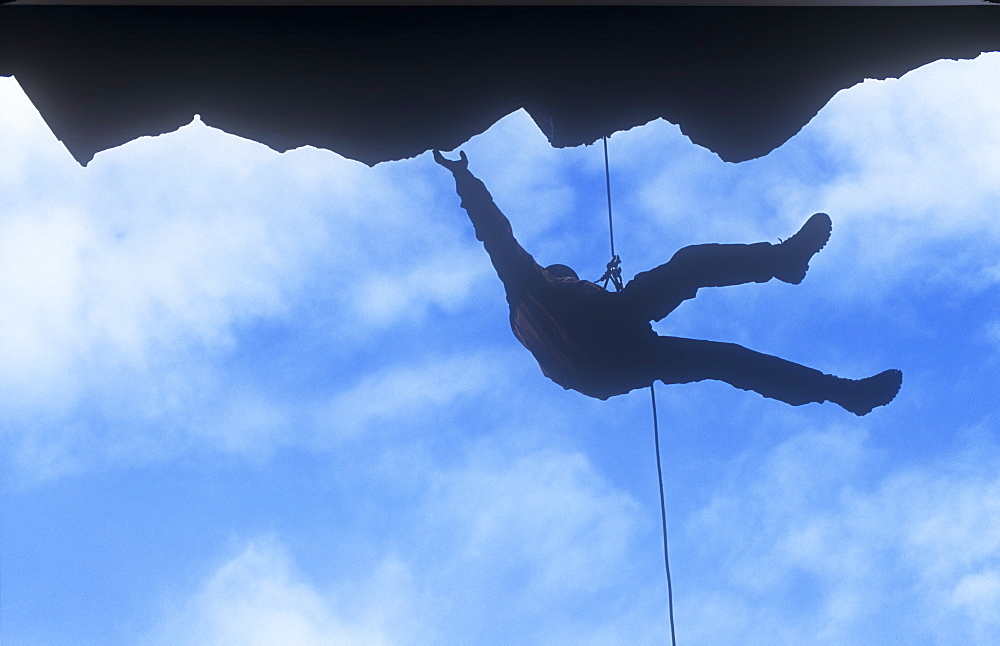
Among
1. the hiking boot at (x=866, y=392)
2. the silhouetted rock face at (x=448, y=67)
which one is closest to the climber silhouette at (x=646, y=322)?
the hiking boot at (x=866, y=392)

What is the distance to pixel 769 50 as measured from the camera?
2.39 m

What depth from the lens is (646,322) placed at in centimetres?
217

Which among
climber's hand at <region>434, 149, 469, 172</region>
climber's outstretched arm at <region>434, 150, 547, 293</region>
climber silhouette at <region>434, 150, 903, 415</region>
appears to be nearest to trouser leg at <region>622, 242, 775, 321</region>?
climber silhouette at <region>434, 150, 903, 415</region>

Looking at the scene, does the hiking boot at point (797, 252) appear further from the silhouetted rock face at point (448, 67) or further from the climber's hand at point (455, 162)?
the climber's hand at point (455, 162)

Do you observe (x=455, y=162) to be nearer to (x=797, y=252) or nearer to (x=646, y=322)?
(x=646, y=322)

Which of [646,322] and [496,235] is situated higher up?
[496,235]

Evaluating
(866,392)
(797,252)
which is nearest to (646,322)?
(797,252)

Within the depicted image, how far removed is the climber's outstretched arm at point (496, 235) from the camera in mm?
2172

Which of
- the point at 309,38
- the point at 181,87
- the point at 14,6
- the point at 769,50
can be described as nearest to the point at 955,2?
the point at 769,50

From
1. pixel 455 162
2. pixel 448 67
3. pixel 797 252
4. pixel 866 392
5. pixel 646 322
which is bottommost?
pixel 866 392

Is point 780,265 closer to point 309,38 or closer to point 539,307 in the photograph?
point 539,307

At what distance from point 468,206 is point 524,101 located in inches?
11.9

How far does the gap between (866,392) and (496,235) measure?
34.4 inches

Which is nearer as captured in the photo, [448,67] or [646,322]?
[646,322]
